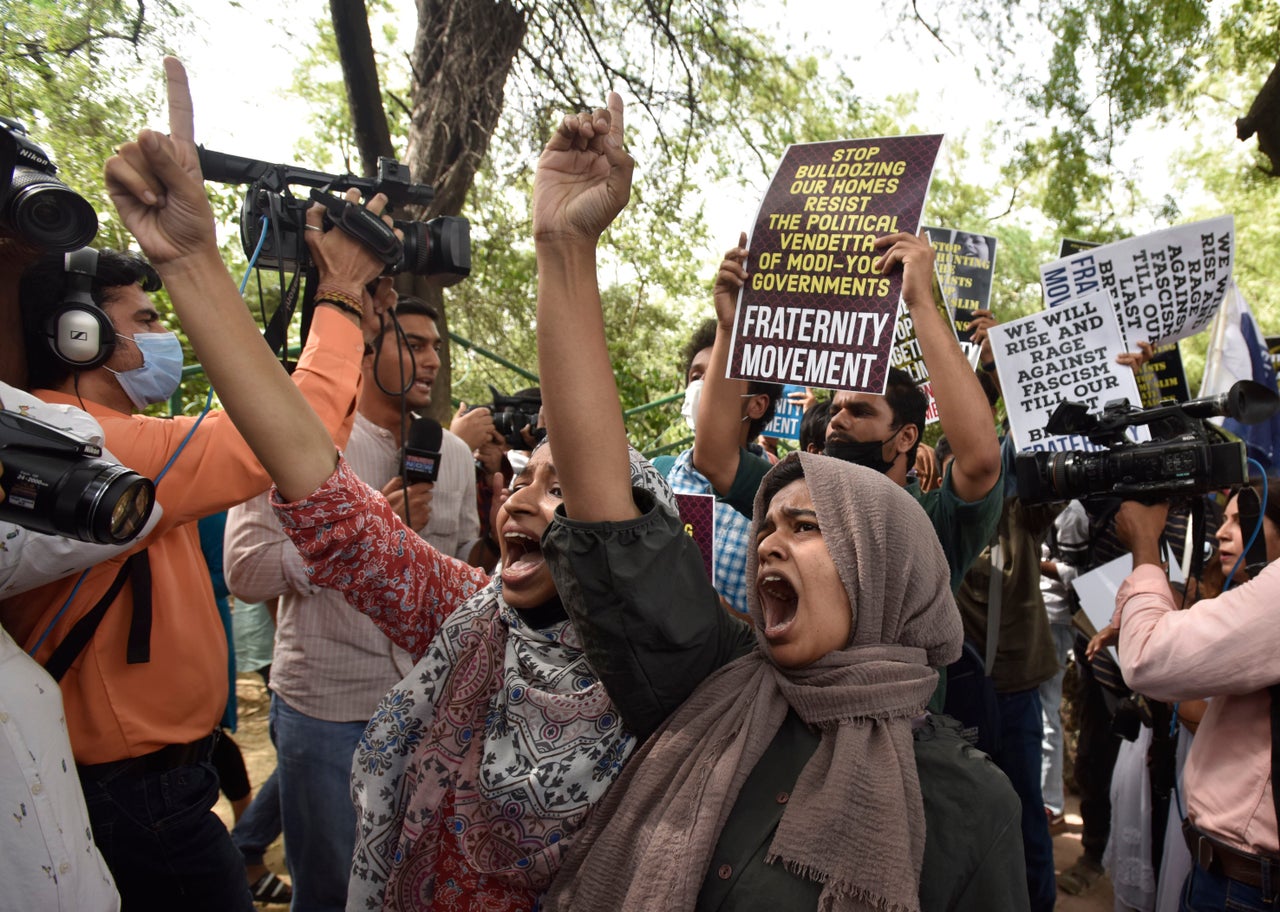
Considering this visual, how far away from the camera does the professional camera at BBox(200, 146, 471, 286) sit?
200 centimetres

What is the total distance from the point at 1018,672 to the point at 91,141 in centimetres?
455

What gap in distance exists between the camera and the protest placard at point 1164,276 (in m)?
3.19

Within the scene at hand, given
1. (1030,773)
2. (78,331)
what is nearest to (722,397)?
(78,331)

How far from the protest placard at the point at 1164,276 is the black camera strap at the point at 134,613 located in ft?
9.52

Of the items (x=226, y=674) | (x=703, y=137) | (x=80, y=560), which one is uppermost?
(x=703, y=137)

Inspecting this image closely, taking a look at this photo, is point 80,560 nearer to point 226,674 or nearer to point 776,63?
point 226,674

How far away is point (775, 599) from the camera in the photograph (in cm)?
162

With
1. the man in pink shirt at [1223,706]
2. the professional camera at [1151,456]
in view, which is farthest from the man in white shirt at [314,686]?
the man in pink shirt at [1223,706]

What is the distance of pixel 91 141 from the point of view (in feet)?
14.0

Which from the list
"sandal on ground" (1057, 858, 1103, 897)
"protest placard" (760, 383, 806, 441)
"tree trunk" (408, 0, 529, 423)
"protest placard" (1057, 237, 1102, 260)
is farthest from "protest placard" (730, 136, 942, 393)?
"tree trunk" (408, 0, 529, 423)

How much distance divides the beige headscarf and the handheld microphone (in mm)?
1604

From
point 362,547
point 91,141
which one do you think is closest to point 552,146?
point 362,547

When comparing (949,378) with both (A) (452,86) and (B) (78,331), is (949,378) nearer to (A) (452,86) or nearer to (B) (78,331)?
(B) (78,331)

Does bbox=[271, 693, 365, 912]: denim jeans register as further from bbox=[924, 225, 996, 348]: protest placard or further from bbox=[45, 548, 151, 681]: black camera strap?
bbox=[924, 225, 996, 348]: protest placard
